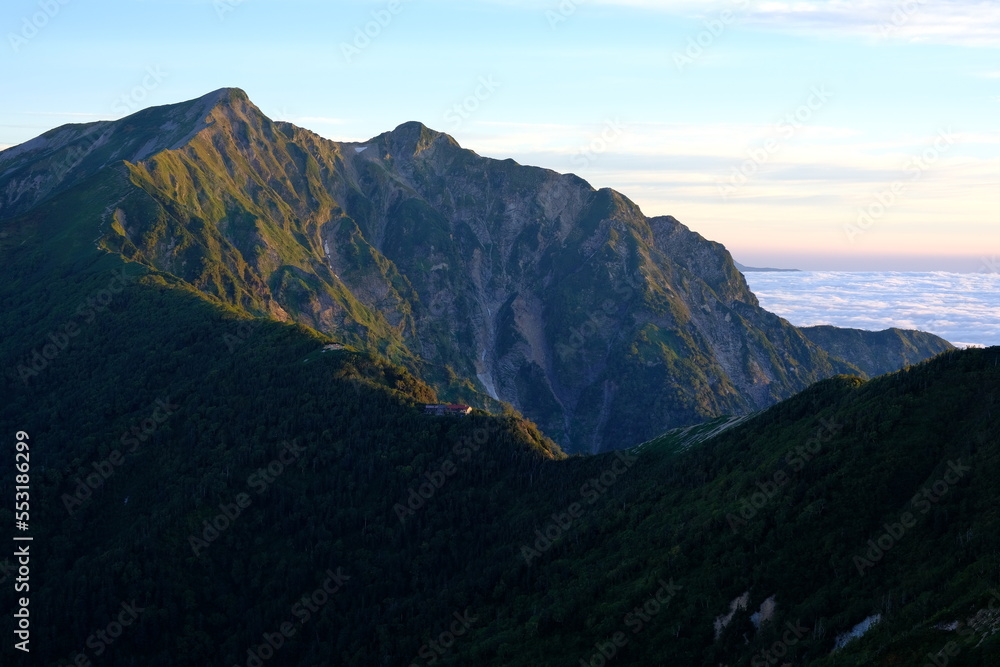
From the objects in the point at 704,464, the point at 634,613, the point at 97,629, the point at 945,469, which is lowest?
the point at 97,629

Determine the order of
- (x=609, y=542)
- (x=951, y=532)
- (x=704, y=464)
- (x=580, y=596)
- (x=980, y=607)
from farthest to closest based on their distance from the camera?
(x=704, y=464) → (x=609, y=542) → (x=580, y=596) → (x=951, y=532) → (x=980, y=607)

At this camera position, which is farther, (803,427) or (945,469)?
(803,427)

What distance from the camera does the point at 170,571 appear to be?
196 metres

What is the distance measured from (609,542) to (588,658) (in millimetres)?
38360

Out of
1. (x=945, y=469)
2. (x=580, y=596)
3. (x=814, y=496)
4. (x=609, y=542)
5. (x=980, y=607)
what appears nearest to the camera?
(x=980, y=607)

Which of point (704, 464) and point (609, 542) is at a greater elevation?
point (704, 464)

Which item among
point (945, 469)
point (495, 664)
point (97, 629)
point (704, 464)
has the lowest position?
point (97, 629)

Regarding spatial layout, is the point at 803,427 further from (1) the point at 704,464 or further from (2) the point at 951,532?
(2) the point at 951,532

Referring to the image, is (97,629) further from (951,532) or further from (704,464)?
(951,532)

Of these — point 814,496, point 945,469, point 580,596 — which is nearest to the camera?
point 945,469

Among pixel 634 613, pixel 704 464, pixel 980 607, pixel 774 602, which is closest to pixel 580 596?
pixel 634 613

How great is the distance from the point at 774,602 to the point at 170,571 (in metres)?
137

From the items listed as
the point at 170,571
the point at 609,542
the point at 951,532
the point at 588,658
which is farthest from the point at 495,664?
the point at 170,571

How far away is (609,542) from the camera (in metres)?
172
